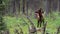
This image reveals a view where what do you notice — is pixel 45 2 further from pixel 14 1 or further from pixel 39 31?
pixel 39 31

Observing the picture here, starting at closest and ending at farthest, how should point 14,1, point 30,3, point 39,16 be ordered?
point 39,16, point 14,1, point 30,3

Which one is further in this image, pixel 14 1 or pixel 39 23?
pixel 14 1

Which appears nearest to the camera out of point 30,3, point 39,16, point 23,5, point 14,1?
point 39,16

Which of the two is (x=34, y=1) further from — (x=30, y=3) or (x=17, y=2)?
(x=17, y=2)

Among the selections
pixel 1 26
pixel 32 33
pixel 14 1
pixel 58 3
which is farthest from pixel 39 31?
pixel 58 3

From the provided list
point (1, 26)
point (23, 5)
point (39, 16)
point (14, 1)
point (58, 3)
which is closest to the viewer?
point (39, 16)

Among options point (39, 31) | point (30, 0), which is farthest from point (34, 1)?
point (39, 31)

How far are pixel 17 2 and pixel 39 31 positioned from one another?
26.7m

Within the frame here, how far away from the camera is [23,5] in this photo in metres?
23.0

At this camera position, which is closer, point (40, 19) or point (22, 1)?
point (40, 19)

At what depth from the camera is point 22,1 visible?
2320cm

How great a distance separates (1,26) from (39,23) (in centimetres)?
501

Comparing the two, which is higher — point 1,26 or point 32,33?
point 32,33

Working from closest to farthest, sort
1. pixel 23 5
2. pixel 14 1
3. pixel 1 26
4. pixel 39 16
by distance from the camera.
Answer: pixel 39 16
pixel 1 26
pixel 23 5
pixel 14 1
